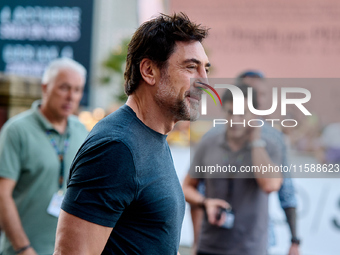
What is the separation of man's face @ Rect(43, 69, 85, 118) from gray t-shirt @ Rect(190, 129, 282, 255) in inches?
39.7

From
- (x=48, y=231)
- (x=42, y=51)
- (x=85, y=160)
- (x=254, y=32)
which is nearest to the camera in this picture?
Answer: (x=85, y=160)

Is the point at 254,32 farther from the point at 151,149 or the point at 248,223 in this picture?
the point at 151,149

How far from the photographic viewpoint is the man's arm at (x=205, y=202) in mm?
2686

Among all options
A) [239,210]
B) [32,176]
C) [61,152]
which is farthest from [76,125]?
[239,210]

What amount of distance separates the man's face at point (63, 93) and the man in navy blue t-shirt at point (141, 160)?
1.14m

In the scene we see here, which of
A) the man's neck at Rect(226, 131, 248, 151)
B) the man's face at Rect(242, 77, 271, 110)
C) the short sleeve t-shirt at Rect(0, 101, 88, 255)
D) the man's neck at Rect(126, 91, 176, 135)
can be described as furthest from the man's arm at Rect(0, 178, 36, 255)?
the man's face at Rect(242, 77, 271, 110)

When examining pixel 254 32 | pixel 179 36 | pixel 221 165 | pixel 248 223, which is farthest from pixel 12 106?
pixel 254 32

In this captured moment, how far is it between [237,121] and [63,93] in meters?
1.16

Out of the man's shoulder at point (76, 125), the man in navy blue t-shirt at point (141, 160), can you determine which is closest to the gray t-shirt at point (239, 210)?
the man's shoulder at point (76, 125)

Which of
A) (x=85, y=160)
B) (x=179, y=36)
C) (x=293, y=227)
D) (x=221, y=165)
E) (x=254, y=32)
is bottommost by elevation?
(x=293, y=227)

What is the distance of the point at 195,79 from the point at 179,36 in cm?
16

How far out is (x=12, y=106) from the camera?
13.2ft

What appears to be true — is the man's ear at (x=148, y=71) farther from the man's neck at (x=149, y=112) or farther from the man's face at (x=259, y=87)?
the man's face at (x=259, y=87)

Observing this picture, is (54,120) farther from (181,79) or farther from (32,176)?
(181,79)
